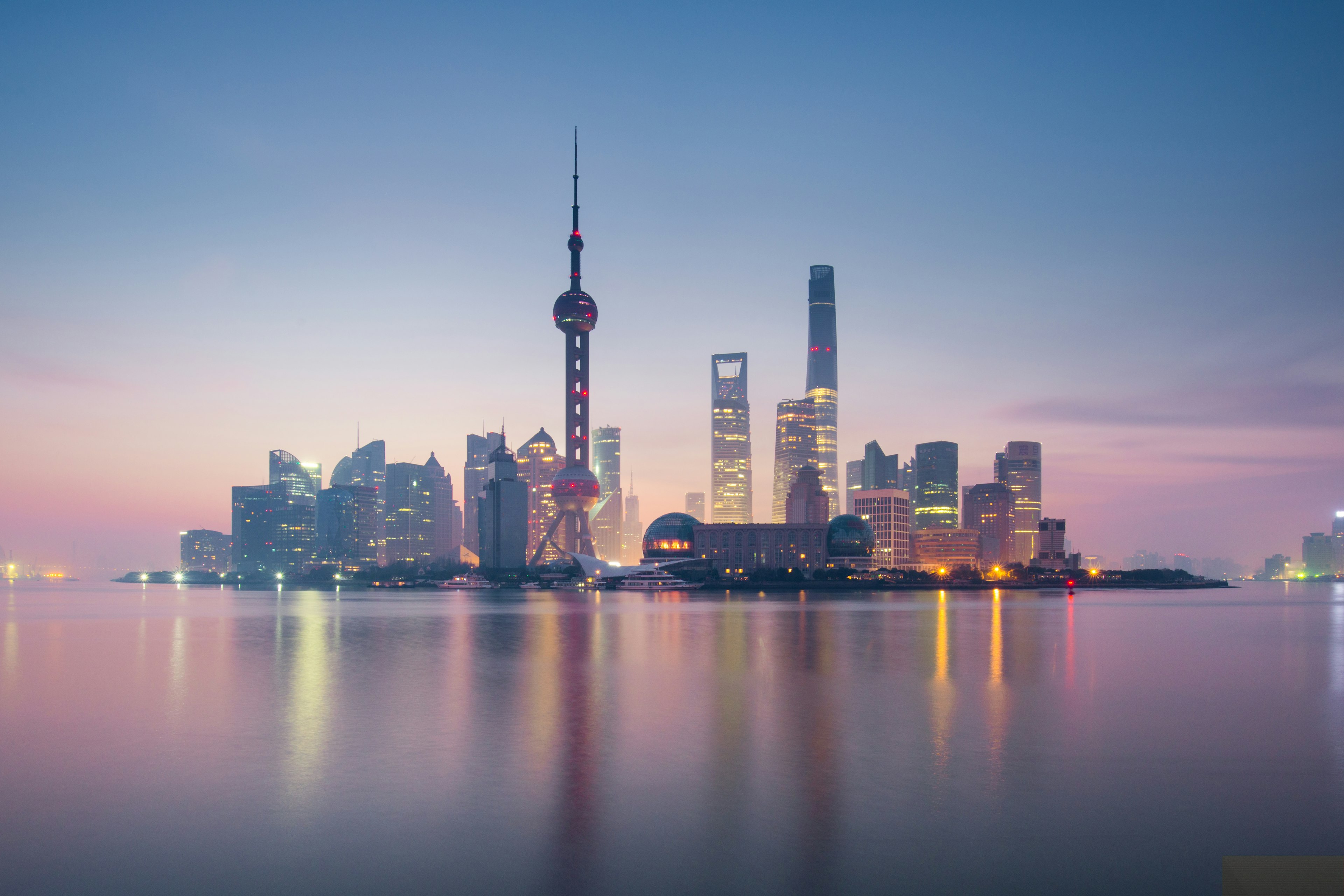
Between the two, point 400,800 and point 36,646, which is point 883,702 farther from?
point 36,646

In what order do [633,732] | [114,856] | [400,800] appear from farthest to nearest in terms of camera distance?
1. [633,732]
2. [400,800]
3. [114,856]

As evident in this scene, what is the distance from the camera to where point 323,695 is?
41906mm

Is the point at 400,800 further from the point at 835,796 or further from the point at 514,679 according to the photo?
the point at 514,679

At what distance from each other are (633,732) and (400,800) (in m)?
11.1

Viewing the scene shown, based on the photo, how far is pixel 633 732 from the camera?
32.7 m

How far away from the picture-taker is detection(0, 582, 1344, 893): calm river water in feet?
59.8

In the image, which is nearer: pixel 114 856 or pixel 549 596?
pixel 114 856

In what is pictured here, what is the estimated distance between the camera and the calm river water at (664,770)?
59.8ft

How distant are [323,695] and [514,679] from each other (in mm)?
10155

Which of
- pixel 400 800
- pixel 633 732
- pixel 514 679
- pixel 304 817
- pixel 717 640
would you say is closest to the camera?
pixel 304 817

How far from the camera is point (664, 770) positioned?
1053 inches

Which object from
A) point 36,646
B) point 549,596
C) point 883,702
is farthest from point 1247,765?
point 549,596

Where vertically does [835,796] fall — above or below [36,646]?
above

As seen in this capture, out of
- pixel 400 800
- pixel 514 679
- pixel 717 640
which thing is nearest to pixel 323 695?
pixel 514 679
